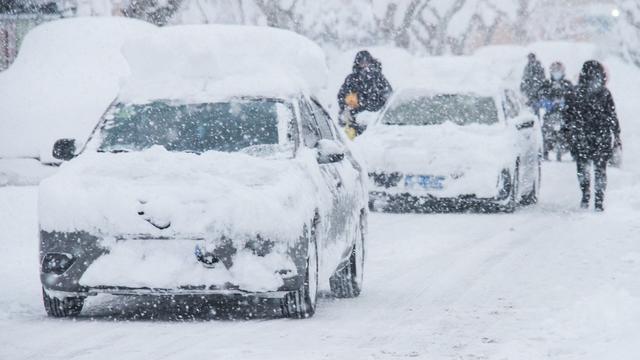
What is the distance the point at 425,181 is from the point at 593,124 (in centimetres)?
242

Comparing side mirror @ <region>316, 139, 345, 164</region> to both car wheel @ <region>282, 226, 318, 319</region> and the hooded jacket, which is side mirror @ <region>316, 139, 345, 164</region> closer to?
car wheel @ <region>282, 226, 318, 319</region>

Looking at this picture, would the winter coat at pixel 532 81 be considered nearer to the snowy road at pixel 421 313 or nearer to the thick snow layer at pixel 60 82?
the thick snow layer at pixel 60 82

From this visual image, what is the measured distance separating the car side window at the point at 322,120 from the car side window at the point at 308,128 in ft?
0.59

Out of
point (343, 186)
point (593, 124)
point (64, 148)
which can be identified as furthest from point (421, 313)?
point (593, 124)

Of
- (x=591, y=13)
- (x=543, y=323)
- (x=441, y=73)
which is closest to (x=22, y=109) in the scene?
(x=441, y=73)

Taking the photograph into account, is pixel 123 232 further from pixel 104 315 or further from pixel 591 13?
pixel 591 13

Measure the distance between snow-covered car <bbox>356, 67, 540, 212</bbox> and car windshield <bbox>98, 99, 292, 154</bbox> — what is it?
7808 millimetres

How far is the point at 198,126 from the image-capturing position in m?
10.2

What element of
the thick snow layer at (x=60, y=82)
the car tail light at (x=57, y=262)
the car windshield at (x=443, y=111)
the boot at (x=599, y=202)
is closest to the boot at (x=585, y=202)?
the boot at (x=599, y=202)

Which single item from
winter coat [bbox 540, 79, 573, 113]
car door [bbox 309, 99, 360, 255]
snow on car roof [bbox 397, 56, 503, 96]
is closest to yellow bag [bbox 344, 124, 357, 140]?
snow on car roof [bbox 397, 56, 503, 96]

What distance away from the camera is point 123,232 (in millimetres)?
9016

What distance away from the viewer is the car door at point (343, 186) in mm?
10469

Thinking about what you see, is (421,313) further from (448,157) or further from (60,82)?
(60,82)

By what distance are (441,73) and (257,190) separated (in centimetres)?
1255
